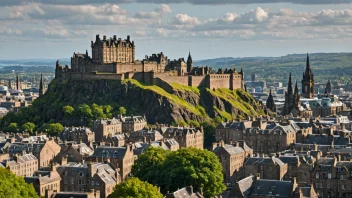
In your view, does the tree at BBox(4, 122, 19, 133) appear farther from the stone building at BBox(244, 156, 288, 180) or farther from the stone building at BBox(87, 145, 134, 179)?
the stone building at BBox(244, 156, 288, 180)

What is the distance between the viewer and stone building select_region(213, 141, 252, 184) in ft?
367

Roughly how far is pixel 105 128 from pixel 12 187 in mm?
76779

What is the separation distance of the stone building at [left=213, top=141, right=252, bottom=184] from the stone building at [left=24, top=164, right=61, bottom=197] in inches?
1169

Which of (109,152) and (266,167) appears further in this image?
(109,152)

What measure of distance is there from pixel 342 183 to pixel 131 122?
74.3 metres

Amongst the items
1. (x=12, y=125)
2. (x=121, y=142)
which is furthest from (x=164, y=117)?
(x=121, y=142)

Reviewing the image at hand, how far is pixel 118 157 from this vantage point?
10781 centimetres

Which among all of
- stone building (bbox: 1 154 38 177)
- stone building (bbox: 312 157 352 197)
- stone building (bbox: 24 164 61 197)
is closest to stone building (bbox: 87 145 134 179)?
stone building (bbox: 1 154 38 177)

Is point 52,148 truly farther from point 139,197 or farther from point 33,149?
point 139,197

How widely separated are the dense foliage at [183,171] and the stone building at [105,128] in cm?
5385

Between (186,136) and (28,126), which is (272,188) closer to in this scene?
(186,136)

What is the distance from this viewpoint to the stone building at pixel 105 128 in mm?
149750

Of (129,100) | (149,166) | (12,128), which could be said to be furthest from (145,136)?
(129,100)

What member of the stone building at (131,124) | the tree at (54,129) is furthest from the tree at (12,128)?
the stone building at (131,124)
